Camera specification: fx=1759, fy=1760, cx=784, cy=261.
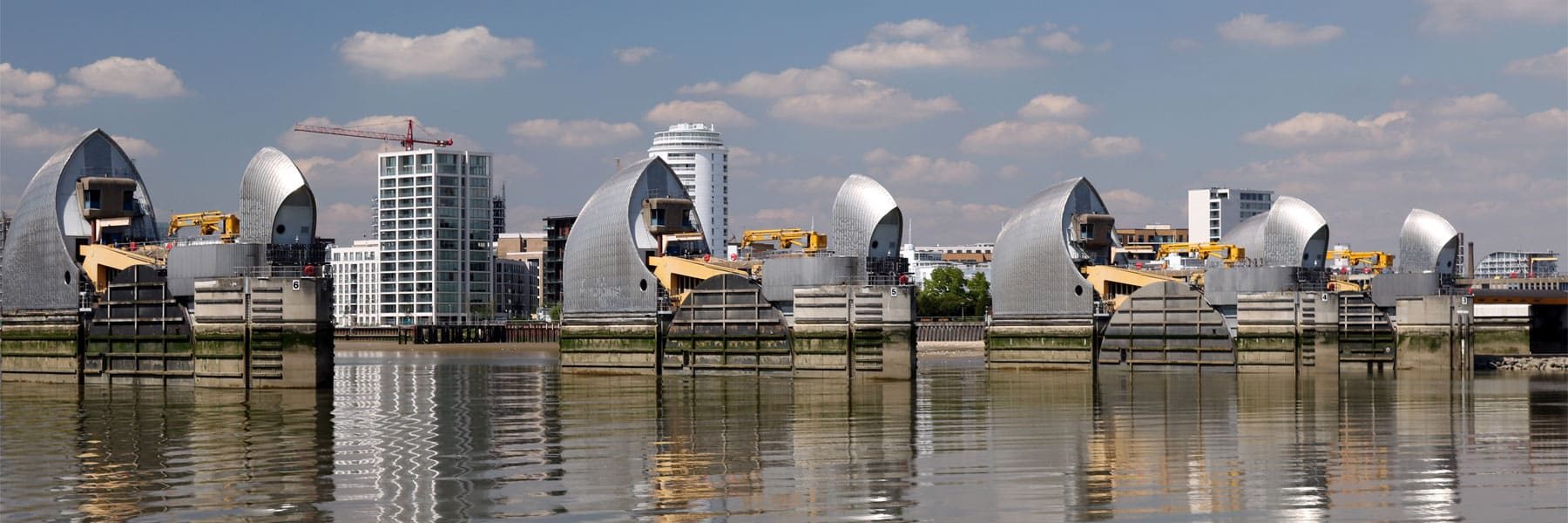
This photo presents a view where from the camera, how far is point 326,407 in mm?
51219

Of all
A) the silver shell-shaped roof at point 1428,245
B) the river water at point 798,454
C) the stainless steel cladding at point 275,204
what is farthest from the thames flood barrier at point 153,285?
the silver shell-shaped roof at point 1428,245

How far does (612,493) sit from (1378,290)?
2494 inches

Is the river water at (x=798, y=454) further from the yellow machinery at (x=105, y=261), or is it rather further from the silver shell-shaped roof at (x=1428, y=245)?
the silver shell-shaped roof at (x=1428, y=245)

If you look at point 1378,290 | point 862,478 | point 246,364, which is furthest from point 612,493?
point 1378,290

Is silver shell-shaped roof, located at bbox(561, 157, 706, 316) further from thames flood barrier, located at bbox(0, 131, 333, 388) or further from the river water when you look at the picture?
thames flood barrier, located at bbox(0, 131, 333, 388)

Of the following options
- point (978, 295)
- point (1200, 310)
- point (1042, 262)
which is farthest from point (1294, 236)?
point (978, 295)

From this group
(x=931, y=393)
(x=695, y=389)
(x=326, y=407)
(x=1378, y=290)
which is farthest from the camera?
(x=1378, y=290)

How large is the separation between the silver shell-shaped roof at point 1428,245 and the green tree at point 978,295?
5633 centimetres

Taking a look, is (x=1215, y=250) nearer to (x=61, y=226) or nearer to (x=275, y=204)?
(x=275, y=204)

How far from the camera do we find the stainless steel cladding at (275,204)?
61.6 meters

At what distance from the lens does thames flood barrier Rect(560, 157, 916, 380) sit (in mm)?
66062

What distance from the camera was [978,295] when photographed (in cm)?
14600

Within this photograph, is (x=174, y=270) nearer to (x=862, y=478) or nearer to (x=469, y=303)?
(x=862, y=478)

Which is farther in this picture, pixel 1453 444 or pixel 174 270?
pixel 174 270
